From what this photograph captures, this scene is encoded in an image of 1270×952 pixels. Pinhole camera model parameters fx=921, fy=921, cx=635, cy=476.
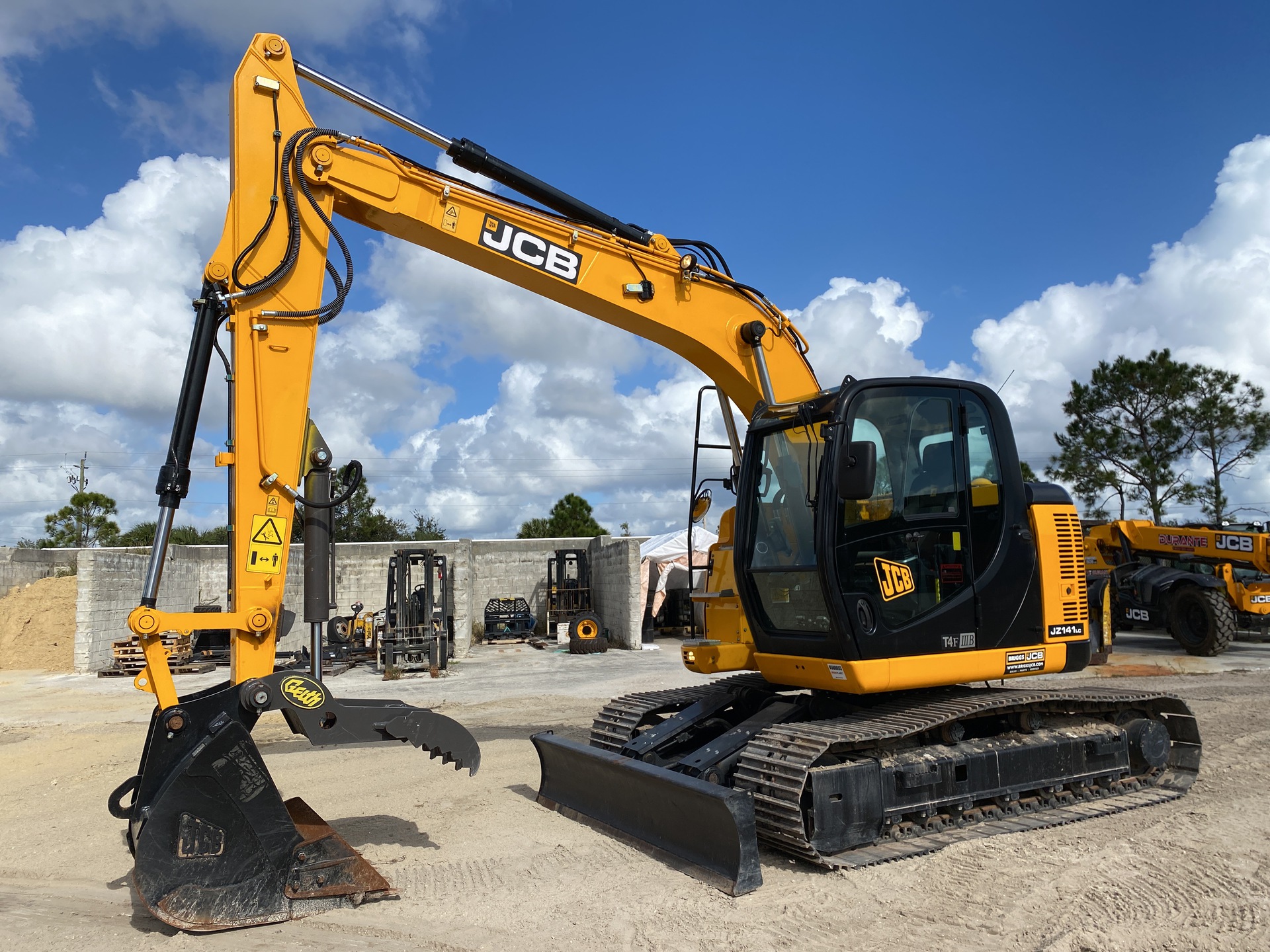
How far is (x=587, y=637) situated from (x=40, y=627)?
1091 centimetres

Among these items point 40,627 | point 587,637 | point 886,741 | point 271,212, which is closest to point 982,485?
point 886,741

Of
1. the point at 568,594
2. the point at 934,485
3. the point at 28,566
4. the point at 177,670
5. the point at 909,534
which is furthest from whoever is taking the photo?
the point at 28,566

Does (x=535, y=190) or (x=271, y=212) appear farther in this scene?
(x=535, y=190)

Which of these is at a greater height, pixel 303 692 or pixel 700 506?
pixel 700 506

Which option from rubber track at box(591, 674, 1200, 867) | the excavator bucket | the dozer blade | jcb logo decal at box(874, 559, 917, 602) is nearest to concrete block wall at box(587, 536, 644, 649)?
rubber track at box(591, 674, 1200, 867)

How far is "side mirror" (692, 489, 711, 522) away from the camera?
6234 millimetres

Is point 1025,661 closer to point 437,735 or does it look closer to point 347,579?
point 437,735

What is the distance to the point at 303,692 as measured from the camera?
4.46m

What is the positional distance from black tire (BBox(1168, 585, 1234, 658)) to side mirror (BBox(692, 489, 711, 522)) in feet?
39.6

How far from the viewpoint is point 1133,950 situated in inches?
147

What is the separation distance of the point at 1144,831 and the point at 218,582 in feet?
65.8

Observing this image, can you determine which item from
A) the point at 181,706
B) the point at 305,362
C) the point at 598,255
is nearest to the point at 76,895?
the point at 181,706

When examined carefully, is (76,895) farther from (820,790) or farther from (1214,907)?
(1214,907)

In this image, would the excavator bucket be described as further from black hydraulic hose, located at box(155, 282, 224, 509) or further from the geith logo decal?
black hydraulic hose, located at box(155, 282, 224, 509)
